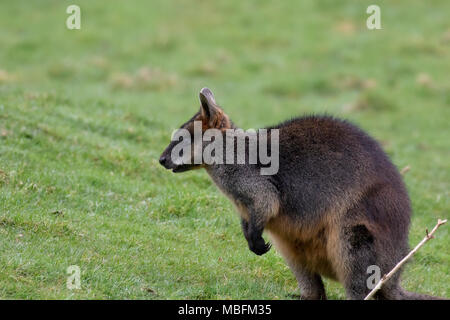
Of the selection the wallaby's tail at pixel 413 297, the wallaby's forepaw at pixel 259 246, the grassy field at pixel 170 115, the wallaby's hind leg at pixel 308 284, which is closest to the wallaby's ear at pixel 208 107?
the wallaby's forepaw at pixel 259 246

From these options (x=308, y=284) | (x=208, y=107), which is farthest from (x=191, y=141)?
(x=308, y=284)

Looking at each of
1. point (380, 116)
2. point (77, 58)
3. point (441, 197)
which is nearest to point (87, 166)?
point (441, 197)

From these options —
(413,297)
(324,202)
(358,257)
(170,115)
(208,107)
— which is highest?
(208,107)

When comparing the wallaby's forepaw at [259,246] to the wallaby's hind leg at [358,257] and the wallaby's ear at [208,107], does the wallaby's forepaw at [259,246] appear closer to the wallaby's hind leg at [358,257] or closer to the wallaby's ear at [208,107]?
the wallaby's hind leg at [358,257]

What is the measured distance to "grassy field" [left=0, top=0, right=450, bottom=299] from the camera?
7590mm

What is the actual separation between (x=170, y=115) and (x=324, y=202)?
30.6 ft

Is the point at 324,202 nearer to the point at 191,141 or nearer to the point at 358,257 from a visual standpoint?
the point at 358,257

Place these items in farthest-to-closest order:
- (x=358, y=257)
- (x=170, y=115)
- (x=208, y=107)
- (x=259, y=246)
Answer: (x=170, y=115)
(x=208, y=107)
(x=259, y=246)
(x=358, y=257)

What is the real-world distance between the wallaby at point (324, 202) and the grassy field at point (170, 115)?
0.64 meters

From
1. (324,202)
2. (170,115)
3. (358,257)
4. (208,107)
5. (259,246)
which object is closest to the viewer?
(358,257)

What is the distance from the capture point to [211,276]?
24.8ft

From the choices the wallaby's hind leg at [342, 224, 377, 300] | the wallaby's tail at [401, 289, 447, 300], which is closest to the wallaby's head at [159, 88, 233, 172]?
the wallaby's hind leg at [342, 224, 377, 300]

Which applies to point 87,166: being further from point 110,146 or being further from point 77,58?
point 77,58

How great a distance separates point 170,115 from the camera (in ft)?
52.5
